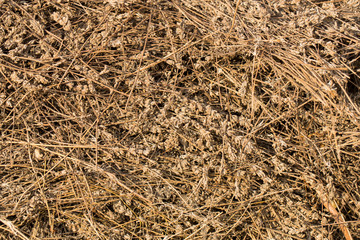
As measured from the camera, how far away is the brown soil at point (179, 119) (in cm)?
241

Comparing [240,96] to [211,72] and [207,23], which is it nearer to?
[211,72]

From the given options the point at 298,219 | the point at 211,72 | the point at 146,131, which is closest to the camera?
the point at 298,219

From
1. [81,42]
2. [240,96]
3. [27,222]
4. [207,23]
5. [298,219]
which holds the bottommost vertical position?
[27,222]

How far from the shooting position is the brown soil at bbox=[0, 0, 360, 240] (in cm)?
241

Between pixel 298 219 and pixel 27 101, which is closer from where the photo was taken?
pixel 298 219

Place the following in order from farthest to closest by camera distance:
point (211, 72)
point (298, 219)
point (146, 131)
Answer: point (211, 72) → point (146, 131) → point (298, 219)

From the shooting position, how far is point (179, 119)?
2504 millimetres

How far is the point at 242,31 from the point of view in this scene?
2.63 meters

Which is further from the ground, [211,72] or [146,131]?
[211,72]

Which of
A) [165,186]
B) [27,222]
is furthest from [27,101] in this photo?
[165,186]

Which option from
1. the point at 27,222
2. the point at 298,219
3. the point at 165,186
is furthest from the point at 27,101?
the point at 298,219

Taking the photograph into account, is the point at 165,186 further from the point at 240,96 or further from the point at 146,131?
the point at 240,96

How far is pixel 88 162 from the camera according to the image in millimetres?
2479

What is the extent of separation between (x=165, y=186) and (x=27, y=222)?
3.48 feet
